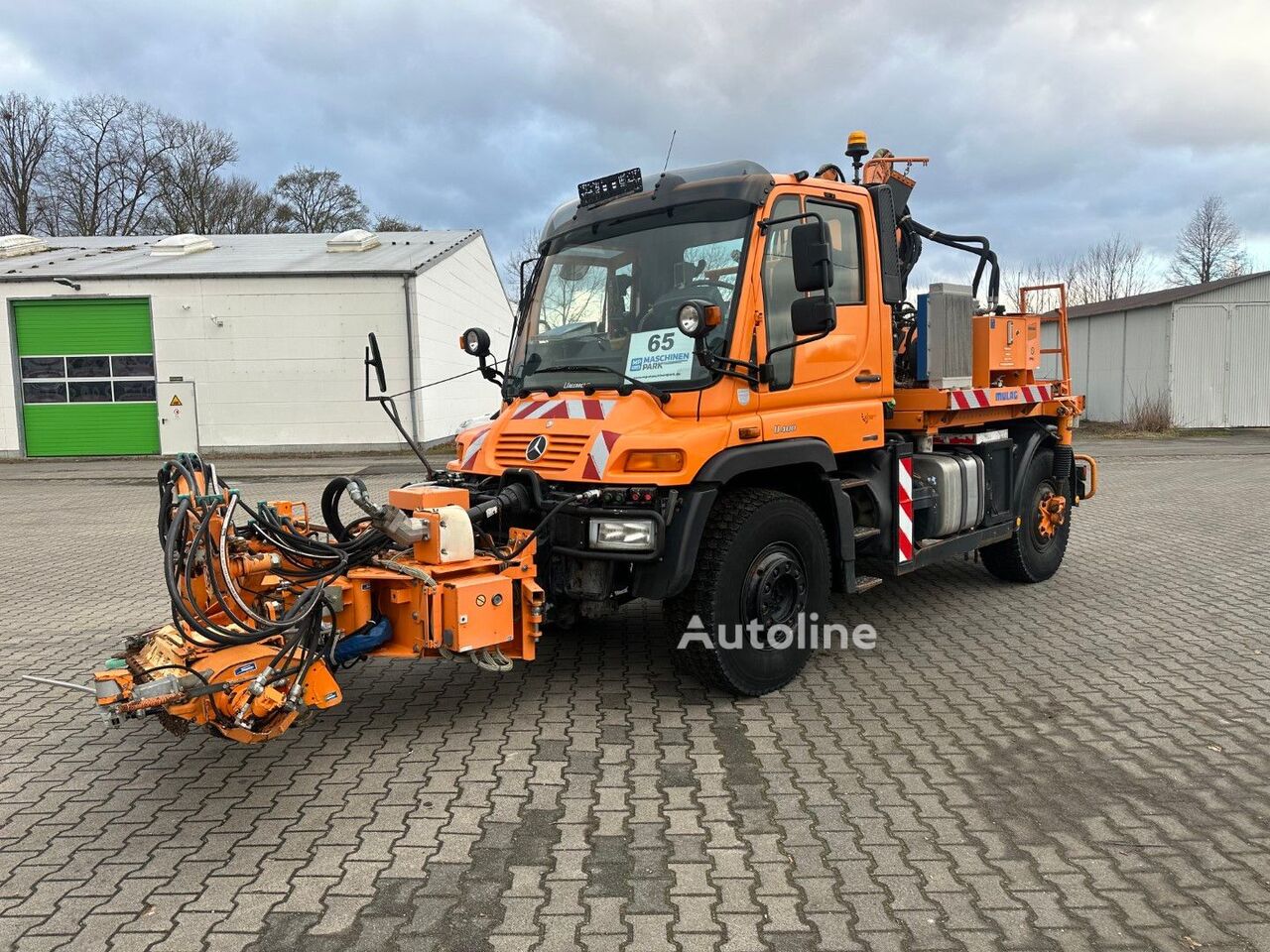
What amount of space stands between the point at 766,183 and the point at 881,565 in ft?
8.20

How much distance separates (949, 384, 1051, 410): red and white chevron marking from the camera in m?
6.18

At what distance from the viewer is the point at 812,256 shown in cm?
440

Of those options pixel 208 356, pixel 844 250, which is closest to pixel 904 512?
pixel 844 250

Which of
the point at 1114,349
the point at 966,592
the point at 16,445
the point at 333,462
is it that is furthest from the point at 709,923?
the point at 1114,349

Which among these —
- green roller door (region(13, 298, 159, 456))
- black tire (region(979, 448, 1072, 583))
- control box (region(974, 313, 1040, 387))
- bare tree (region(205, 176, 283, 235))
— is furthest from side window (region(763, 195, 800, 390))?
bare tree (region(205, 176, 283, 235))

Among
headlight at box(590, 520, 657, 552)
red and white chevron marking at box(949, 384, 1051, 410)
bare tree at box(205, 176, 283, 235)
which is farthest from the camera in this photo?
bare tree at box(205, 176, 283, 235)

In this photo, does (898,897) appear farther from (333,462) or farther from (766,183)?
(333,462)

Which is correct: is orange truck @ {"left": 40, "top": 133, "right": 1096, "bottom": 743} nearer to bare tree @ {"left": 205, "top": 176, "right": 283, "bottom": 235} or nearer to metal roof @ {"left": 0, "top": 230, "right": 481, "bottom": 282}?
metal roof @ {"left": 0, "top": 230, "right": 481, "bottom": 282}

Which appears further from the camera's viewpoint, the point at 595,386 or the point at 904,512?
the point at 904,512

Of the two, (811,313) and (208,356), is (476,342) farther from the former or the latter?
(208,356)

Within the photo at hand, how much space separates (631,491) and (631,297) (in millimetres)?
1219

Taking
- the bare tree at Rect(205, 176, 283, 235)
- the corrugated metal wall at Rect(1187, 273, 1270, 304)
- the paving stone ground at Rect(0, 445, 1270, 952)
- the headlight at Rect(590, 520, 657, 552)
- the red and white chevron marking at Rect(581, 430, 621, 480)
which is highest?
the bare tree at Rect(205, 176, 283, 235)

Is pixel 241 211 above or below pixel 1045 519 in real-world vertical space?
above

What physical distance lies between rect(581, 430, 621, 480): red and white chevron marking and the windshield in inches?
16.2
